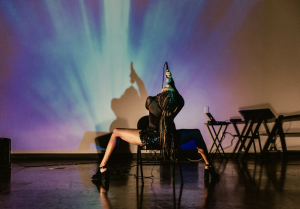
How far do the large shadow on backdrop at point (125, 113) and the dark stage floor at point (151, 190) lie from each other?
54.2 inches

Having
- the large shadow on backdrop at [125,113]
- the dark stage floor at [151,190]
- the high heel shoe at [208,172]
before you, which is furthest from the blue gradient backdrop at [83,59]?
the high heel shoe at [208,172]

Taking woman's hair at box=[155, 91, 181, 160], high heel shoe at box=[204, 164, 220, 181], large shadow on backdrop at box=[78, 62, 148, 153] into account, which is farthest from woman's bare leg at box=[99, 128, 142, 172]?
large shadow on backdrop at box=[78, 62, 148, 153]

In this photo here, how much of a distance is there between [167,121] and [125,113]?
8.58ft

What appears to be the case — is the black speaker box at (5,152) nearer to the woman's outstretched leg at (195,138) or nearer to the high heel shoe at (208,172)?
the woman's outstretched leg at (195,138)

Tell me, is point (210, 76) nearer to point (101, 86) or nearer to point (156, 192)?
point (101, 86)

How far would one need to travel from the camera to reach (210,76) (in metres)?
5.45

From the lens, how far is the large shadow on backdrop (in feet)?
17.4

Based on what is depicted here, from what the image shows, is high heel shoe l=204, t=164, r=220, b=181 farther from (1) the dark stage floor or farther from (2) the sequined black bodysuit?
(2) the sequined black bodysuit

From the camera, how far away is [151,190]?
106 inches

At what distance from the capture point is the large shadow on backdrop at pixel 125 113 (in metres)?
5.32

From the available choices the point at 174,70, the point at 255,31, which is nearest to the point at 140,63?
the point at 174,70

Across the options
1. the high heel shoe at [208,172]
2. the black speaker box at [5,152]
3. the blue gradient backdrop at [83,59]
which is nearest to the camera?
the high heel shoe at [208,172]

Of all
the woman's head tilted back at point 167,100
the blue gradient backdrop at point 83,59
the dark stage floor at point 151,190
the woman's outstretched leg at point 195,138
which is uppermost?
the blue gradient backdrop at point 83,59

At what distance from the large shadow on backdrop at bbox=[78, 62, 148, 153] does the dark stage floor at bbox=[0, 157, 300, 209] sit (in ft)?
4.51
